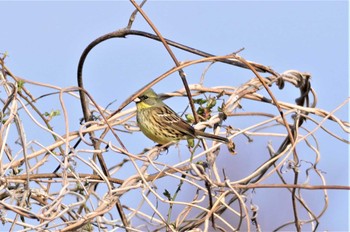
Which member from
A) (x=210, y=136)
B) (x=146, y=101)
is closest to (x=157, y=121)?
(x=146, y=101)

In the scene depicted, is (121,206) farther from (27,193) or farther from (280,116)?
(280,116)

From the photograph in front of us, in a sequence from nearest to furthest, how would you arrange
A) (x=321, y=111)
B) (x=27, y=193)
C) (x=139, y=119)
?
(x=27, y=193) → (x=321, y=111) → (x=139, y=119)

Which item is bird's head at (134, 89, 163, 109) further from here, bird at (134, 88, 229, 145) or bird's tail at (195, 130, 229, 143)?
bird's tail at (195, 130, 229, 143)

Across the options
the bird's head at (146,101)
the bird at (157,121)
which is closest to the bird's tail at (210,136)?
the bird at (157,121)

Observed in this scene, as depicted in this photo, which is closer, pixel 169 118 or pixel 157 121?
pixel 157 121

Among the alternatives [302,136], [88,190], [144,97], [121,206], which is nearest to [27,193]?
[88,190]

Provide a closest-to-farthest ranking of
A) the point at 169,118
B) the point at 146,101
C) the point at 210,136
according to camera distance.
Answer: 1. the point at 210,136
2. the point at 146,101
3. the point at 169,118

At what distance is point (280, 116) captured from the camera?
234 centimetres

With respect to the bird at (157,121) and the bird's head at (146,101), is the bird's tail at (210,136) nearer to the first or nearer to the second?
the bird at (157,121)

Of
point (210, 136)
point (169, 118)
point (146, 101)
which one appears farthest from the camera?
point (169, 118)

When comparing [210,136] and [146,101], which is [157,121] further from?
[210,136]

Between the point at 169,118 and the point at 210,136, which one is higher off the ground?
the point at 169,118

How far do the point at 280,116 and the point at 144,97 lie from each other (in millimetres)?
1309

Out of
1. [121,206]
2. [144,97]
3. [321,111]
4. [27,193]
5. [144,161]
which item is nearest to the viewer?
[27,193]
